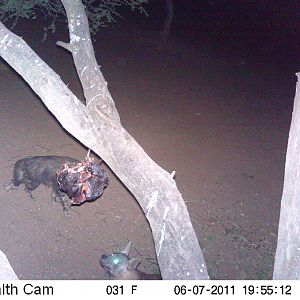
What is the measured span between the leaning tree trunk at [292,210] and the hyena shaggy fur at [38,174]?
4355mm

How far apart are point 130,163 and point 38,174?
162 inches

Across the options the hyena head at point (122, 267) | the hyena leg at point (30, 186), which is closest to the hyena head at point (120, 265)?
the hyena head at point (122, 267)

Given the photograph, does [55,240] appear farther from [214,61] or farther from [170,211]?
[214,61]

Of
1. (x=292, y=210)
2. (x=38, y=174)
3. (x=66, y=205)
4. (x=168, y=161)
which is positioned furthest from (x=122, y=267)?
(x=168, y=161)

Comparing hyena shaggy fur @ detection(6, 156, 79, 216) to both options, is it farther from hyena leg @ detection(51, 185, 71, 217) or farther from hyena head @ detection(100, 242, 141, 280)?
hyena head @ detection(100, 242, 141, 280)

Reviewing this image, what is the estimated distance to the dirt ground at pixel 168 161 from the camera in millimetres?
6871

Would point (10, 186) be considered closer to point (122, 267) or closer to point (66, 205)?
point (66, 205)

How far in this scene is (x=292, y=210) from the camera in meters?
3.50

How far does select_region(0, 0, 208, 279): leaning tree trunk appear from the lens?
3682 mm

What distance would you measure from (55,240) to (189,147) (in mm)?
4464

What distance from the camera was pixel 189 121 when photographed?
40.7 feet

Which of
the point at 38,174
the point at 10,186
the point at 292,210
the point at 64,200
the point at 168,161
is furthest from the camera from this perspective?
the point at 168,161

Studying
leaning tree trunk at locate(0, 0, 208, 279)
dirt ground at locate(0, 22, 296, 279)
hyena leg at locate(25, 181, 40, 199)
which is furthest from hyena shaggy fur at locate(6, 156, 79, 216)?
leaning tree trunk at locate(0, 0, 208, 279)

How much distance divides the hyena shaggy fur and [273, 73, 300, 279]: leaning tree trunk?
4.35 m
